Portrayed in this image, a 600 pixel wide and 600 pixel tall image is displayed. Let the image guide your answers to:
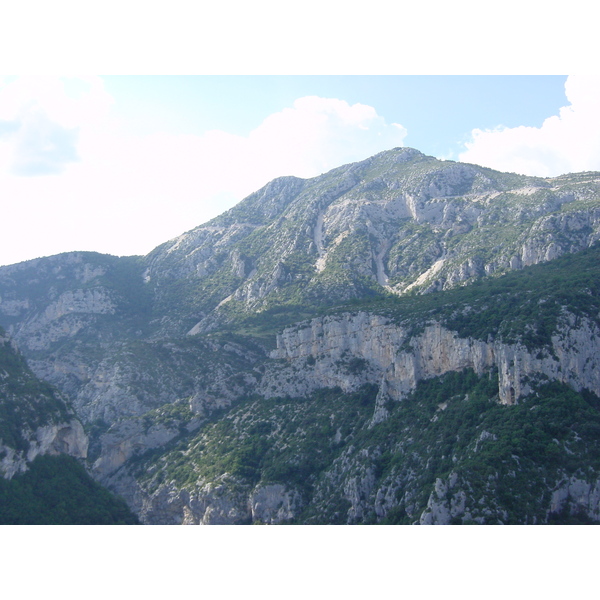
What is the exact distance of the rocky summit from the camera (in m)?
54.2

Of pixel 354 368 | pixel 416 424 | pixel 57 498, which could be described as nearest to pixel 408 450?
pixel 416 424

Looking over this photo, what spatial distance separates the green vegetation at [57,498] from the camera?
5503 centimetres

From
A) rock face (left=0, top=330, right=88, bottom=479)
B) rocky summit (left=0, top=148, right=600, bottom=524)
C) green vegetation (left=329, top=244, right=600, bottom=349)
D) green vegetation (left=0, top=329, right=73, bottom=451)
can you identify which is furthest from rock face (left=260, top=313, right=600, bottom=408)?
green vegetation (left=0, top=329, right=73, bottom=451)

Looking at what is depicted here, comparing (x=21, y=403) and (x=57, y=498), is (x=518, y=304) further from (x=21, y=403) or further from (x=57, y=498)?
(x=21, y=403)

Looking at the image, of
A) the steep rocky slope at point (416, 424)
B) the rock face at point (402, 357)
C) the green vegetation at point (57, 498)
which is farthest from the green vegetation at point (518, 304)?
the green vegetation at point (57, 498)

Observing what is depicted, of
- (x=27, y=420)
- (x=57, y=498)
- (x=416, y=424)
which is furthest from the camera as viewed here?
(x=416, y=424)

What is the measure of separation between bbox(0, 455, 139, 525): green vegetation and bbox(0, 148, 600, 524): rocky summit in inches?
78.4

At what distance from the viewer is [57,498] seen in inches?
2356

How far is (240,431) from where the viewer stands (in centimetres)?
8594

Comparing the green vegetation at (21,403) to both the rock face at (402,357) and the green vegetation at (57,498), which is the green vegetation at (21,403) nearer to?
the green vegetation at (57,498)

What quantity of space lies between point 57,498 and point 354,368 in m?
44.6

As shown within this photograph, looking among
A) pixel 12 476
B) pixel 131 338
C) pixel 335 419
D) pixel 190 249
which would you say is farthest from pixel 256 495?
pixel 190 249

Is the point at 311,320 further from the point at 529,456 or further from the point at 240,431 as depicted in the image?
the point at 529,456

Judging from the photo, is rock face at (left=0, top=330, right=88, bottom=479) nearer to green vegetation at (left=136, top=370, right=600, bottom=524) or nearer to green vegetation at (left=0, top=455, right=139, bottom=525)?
green vegetation at (left=0, top=455, right=139, bottom=525)
